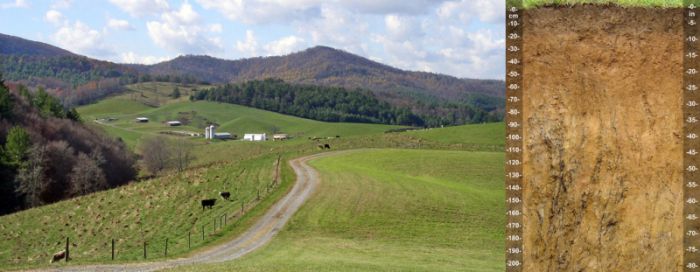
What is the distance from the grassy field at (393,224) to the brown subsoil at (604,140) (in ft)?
64.9

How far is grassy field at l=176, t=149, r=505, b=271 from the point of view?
3165 cm

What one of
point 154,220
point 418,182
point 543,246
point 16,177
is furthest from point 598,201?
point 16,177

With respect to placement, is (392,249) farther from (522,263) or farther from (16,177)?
(16,177)

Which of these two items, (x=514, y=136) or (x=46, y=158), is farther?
(x=46, y=158)

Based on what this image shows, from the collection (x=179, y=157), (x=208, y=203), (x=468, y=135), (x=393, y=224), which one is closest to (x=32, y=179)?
(x=208, y=203)

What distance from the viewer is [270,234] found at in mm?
41906

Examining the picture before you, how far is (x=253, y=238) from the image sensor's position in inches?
1614

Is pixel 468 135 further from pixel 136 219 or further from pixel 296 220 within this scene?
pixel 296 220

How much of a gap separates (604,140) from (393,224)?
38.9 metres

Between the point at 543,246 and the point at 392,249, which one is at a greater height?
the point at 543,246

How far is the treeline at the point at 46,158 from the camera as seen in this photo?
3506 inches

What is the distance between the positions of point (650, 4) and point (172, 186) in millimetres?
60149

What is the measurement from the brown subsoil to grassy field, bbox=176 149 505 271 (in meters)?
19.8

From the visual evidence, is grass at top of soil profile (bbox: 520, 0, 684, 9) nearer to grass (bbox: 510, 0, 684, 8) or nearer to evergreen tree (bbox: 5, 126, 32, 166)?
grass (bbox: 510, 0, 684, 8)
